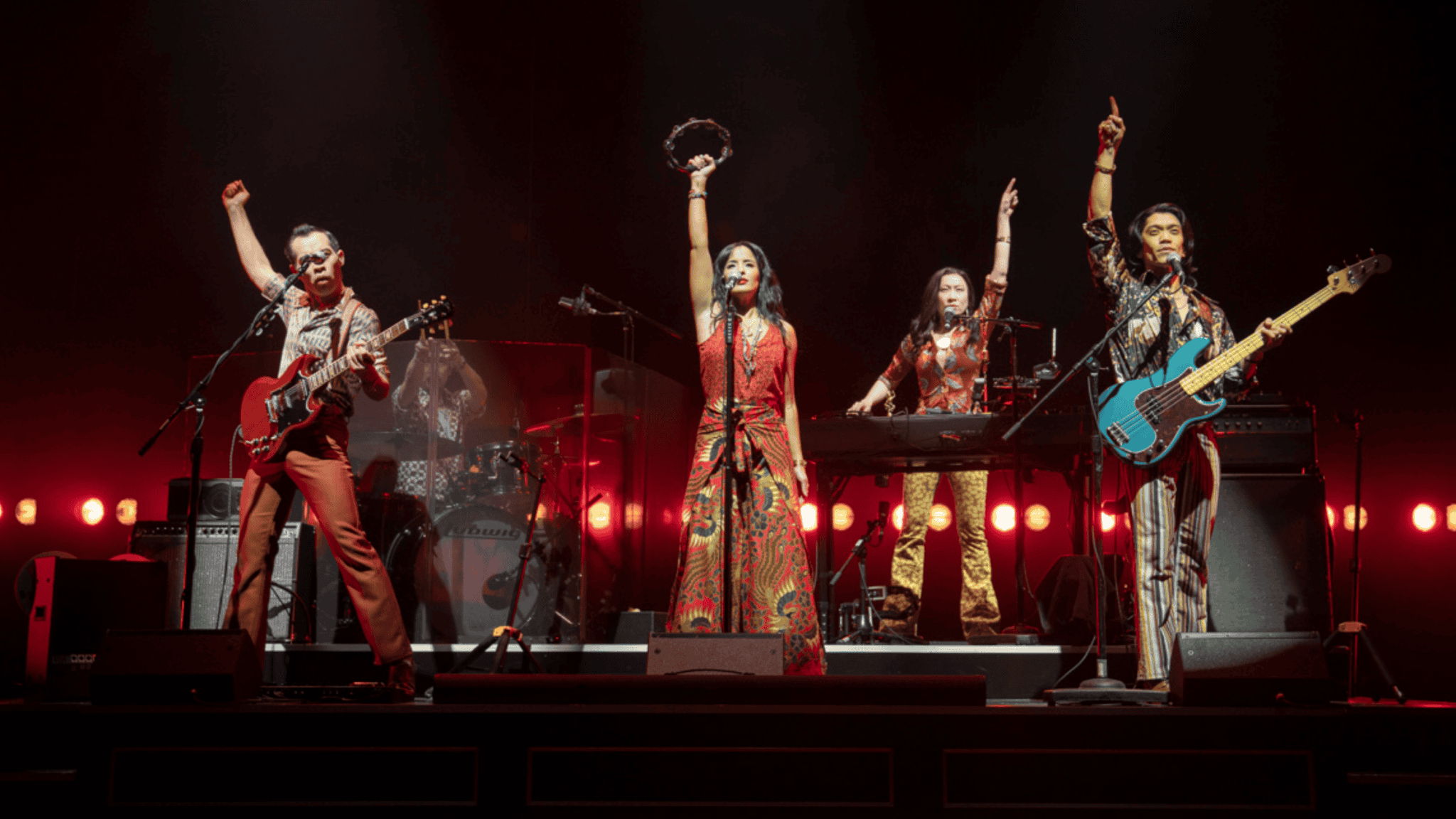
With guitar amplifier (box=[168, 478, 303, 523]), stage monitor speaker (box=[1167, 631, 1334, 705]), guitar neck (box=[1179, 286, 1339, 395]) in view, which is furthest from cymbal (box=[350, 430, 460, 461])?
stage monitor speaker (box=[1167, 631, 1334, 705])

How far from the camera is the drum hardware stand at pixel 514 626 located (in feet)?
16.2

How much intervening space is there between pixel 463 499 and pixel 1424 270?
5.58 m

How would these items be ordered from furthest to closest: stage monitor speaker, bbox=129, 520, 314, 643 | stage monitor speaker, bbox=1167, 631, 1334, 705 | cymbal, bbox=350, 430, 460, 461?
cymbal, bbox=350, 430, 460, 461 < stage monitor speaker, bbox=129, 520, 314, 643 < stage monitor speaker, bbox=1167, 631, 1334, 705

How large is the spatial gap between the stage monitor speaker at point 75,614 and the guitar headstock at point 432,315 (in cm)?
156

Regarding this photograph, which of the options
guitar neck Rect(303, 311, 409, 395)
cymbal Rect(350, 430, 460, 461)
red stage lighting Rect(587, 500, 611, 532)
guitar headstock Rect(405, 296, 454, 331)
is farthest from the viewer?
red stage lighting Rect(587, 500, 611, 532)

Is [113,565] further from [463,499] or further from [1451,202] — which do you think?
[1451,202]

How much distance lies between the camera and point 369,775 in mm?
2568

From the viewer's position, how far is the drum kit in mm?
5793

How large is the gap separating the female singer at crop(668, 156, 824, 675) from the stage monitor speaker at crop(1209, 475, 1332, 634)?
6.02 feet

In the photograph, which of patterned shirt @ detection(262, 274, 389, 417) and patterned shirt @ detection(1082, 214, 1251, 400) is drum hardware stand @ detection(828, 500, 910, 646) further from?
patterned shirt @ detection(262, 274, 389, 417)

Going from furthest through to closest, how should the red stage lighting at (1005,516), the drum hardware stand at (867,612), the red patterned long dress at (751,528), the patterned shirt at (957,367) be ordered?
the red stage lighting at (1005,516) < the patterned shirt at (957,367) < the drum hardware stand at (867,612) < the red patterned long dress at (751,528)

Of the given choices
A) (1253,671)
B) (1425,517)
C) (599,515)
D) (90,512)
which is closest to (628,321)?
(599,515)

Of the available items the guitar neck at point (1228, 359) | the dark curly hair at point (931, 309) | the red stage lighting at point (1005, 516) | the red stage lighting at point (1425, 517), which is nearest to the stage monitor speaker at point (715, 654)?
the guitar neck at point (1228, 359)

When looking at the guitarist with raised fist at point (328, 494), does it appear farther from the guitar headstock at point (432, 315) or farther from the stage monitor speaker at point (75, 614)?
the stage monitor speaker at point (75, 614)
